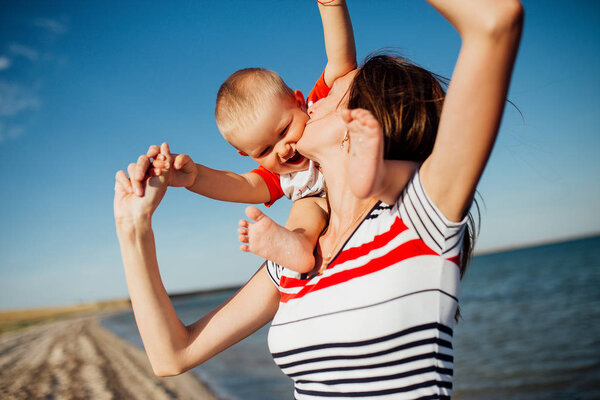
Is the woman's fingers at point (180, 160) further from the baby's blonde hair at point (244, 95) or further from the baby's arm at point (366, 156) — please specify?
the baby's arm at point (366, 156)

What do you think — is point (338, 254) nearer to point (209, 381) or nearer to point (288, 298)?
point (288, 298)

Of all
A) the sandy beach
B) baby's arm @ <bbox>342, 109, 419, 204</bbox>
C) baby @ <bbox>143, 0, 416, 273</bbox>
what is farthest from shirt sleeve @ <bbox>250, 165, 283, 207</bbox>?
the sandy beach

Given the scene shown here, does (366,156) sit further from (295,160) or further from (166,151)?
(295,160)

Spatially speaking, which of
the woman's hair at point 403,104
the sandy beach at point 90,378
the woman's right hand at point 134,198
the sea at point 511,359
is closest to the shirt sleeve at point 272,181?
the woman's right hand at point 134,198

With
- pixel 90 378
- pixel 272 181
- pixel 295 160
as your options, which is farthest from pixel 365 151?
pixel 90 378

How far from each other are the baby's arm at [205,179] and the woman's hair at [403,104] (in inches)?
23.7

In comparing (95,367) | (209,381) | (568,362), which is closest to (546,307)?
(568,362)

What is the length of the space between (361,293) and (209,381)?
885 centimetres

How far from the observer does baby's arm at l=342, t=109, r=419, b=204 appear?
913mm

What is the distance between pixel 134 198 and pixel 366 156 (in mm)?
766

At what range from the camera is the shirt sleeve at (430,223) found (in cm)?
97

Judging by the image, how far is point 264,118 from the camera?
1.71m

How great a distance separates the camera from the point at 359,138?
94 cm

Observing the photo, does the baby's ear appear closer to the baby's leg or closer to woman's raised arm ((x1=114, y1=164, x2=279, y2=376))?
woman's raised arm ((x1=114, y1=164, x2=279, y2=376))
